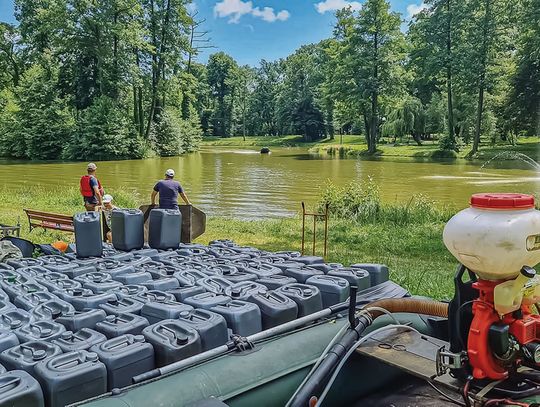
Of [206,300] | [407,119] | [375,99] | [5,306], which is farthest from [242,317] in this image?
[407,119]

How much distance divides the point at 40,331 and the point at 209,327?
3.38ft

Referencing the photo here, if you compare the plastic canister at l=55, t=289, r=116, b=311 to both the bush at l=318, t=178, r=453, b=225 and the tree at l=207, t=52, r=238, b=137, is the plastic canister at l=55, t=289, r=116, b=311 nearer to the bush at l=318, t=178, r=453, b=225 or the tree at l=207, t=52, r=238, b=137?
the bush at l=318, t=178, r=453, b=225

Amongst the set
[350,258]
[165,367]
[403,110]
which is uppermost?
[403,110]

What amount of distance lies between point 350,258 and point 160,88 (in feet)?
122

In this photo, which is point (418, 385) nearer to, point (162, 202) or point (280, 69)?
point (162, 202)

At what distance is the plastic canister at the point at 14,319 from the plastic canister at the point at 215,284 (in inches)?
48.3

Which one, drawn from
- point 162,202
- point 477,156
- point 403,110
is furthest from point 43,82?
point 162,202

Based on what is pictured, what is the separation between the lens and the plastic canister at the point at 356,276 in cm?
399

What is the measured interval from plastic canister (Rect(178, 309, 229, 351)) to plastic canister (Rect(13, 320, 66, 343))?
2.37 feet

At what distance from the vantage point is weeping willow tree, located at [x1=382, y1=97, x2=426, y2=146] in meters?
46.2

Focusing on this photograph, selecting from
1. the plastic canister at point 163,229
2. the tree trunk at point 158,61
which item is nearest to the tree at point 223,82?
the tree trunk at point 158,61

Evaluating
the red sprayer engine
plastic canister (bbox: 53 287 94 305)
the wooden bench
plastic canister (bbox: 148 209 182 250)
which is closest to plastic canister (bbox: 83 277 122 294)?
plastic canister (bbox: 53 287 94 305)

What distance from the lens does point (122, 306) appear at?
349cm

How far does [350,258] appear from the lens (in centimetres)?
864
